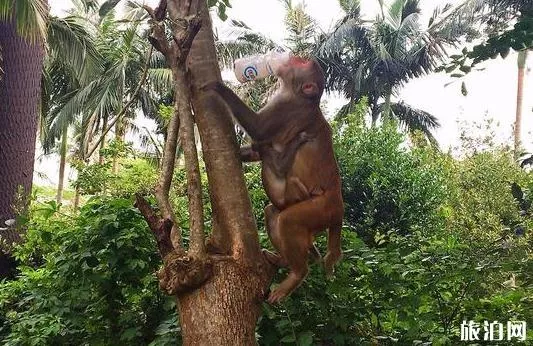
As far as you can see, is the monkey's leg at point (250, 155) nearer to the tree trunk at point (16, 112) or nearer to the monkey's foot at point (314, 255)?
the monkey's foot at point (314, 255)

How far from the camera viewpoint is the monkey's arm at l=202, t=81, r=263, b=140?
307cm

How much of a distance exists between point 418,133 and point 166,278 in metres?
16.5

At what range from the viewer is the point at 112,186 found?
9.52 m

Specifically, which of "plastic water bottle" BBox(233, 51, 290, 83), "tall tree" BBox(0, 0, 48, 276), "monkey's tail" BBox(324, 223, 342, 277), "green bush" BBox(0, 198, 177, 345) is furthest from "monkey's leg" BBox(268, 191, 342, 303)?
"tall tree" BBox(0, 0, 48, 276)

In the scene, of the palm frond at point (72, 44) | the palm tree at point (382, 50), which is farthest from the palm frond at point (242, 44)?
the palm frond at point (72, 44)

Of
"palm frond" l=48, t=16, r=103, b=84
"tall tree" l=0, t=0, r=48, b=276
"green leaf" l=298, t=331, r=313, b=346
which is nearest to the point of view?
"green leaf" l=298, t=331, r=313, b=346

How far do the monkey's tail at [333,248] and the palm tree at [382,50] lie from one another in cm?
2117

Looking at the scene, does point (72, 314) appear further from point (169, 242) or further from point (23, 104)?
point (23, 104)

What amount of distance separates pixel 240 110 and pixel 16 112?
7506 millimetres

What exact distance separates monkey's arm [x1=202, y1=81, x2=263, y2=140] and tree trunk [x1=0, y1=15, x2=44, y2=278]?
22.5 ft

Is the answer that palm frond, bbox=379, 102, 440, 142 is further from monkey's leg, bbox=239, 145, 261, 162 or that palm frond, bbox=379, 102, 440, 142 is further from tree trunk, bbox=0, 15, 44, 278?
monkey's leg, bbox=239, 145, 261, 162

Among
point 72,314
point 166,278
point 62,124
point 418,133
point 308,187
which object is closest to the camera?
point 166,278

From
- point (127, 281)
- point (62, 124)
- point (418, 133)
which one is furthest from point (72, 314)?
point (62, 124)

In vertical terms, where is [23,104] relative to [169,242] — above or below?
above
